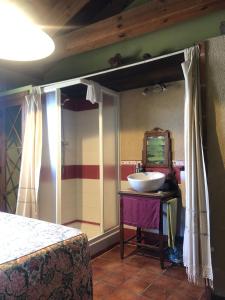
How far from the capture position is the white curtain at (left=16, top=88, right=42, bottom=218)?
3.35 m

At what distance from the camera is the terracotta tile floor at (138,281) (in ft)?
7.16

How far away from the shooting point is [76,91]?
12.1 feet

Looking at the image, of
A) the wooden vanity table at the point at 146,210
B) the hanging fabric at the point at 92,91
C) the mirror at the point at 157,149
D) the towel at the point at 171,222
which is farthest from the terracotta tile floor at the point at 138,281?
the hanging fabric at the point at 92,91

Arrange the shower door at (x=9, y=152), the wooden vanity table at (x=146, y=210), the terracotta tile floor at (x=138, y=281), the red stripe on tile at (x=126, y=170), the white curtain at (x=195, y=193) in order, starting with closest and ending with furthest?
the white curtain at (x=195, y=193) < the terracotta tile floor at (x=138, y=281) < the wooden vanity table at (x=146, y=210) < the red stripe on tile at (x=126, y=170) < the shower door at (x=9, y=152)

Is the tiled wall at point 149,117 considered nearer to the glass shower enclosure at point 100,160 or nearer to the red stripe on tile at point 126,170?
the red stripe on tile at point 126,170

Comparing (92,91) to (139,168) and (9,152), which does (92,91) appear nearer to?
(139,168)

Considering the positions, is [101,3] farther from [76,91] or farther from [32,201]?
[32,201]

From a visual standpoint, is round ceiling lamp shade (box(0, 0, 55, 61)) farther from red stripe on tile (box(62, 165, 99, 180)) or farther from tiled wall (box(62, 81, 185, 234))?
red stripe on tile (box(62, 165, 99, 180))

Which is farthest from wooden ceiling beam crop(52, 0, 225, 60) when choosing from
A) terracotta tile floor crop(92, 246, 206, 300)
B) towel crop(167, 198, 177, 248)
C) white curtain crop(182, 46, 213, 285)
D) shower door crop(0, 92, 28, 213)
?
terracotta tile floor crop(92, 246, 206, 300)

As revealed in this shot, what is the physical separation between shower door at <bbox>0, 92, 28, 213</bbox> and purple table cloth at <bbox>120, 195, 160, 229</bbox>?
177cm

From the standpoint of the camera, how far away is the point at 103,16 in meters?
3.43

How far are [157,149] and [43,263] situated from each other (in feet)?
7.80

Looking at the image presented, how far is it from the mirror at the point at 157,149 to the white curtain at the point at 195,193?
1046 millimetres

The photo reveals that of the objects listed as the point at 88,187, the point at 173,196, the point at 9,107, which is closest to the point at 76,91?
the point at 9,107
